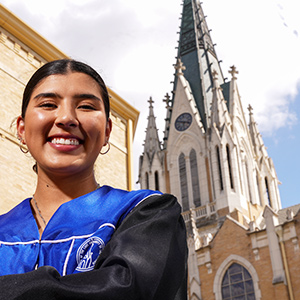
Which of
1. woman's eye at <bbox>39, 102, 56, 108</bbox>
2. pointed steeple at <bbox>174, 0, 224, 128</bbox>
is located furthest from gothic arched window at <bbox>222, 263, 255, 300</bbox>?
woman's eye at <bbox>39, 102, 56, 108</bbox>

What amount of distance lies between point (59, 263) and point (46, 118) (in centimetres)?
42

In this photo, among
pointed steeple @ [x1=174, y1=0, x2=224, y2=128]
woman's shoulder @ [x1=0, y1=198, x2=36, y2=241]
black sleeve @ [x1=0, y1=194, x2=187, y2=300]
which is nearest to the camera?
black sleeve @ [x1=0, y1=194, x2=187, y2=300]

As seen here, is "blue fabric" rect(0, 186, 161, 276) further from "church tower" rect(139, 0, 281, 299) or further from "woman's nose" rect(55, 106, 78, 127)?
"church tower" rect(139, 0, 281, 299)

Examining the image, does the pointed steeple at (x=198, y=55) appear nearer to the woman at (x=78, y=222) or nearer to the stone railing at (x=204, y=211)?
the stone railing at (x=204, y=211)

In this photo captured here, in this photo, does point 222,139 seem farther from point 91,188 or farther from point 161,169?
point 91,188

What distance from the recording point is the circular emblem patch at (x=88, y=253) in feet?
3.99

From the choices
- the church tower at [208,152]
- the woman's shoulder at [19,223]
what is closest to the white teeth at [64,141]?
the woman's shoulder at [19,223]

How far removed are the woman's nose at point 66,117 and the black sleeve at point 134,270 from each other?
32 cm

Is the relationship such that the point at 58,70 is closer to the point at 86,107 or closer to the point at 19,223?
the point at 86,107

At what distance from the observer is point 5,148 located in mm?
7480

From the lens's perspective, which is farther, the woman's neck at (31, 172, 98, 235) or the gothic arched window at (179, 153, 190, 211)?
the gothic arched window at (179, 153, 190, 211)

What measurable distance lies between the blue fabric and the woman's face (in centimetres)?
14

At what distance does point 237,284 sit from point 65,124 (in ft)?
71.1

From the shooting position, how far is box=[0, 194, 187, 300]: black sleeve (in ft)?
3.34
